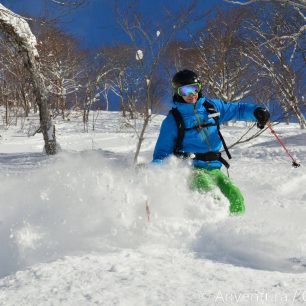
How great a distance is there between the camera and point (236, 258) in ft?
7.61

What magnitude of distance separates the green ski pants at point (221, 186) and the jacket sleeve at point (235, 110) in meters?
0.75

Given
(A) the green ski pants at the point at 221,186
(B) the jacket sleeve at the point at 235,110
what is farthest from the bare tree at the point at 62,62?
(A) the green ski pants at the point at 221,186

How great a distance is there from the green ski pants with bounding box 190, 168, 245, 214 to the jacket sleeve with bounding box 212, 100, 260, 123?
0.75 m

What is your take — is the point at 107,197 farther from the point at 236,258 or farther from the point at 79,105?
the point at 79,105

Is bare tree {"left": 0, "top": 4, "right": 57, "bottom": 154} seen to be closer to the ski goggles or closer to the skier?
the skier

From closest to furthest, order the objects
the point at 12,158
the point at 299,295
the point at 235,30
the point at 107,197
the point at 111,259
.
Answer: the point at 299,295, the point at 111,259, the point at 107,197, the point at 12,158, the point at 235,30

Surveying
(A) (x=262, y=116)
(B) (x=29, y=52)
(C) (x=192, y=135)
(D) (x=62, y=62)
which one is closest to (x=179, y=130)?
(C) (x=192, y=135)

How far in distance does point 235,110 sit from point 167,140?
2.82ft

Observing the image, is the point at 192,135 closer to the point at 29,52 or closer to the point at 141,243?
the point at 141,243

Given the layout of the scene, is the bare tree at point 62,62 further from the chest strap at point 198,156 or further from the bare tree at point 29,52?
the chest strap at point 198,156

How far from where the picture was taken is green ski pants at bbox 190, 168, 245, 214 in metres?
3.68

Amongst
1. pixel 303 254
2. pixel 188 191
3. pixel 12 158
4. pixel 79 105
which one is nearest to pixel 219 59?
pixel 79 105

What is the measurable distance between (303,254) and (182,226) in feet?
3.08

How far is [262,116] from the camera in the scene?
4.07 meters
